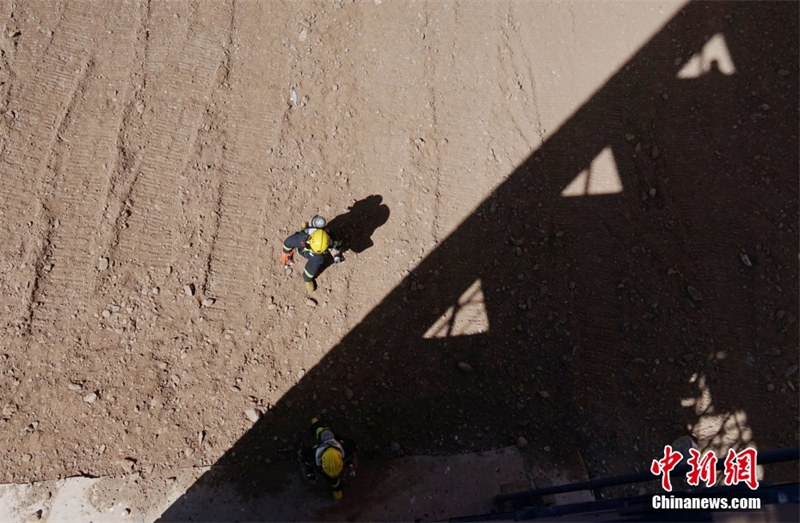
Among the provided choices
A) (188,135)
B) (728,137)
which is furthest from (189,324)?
(728,137)

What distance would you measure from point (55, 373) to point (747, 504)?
6.26 meters

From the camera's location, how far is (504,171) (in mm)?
6656

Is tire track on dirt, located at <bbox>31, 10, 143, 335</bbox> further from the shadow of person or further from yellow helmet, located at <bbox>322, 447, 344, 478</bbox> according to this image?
yellow helmet, located at <bbox>322, 447, 344, 478</bbox>

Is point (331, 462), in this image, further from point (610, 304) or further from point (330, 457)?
point (610, 304)

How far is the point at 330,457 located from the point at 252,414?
1252mm

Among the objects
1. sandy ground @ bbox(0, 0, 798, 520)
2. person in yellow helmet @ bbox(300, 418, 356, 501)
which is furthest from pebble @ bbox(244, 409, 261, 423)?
person in yellow helmet @ bbox(300, 418, 356, 501)

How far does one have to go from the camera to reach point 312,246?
523cm

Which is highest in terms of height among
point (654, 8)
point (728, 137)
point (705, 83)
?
point (654, 8)

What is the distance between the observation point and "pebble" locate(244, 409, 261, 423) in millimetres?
5430

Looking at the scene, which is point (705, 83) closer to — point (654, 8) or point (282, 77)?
point (654, 8)

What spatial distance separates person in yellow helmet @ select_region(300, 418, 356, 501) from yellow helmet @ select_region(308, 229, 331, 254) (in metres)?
1.80

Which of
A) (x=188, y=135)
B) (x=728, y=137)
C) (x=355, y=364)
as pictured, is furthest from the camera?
(x=728, y=137)

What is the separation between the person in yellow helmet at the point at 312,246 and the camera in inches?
205

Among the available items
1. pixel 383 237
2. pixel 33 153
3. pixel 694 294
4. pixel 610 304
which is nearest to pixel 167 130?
pixel 33 153
